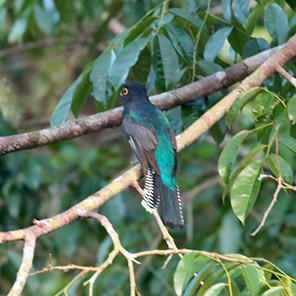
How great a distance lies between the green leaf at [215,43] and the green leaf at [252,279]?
1471 mm

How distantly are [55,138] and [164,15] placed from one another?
106cm

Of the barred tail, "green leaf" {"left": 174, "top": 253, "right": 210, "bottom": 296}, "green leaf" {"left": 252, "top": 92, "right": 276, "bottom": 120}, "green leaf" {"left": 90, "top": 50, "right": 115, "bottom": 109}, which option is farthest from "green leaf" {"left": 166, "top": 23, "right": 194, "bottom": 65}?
"green leaf" {"left": 174, "top": 253, "right": 210, "bottom": 296}

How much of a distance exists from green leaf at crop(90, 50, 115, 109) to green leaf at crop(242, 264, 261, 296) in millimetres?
1298

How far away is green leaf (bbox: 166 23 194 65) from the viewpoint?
2564mm

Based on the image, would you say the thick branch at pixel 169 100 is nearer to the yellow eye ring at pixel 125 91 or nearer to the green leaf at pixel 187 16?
the yellow eye ring at pixel 125 91

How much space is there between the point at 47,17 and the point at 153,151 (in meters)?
2.30

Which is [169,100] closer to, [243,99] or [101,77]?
[101,77]

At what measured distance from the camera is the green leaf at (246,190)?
169 centimetres

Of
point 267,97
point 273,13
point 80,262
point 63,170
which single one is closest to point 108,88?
point 267,97

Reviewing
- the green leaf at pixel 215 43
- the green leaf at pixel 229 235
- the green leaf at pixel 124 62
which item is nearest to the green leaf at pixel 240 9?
the green leaf at pixel 215 43

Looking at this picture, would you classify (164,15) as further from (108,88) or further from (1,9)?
(1,9)

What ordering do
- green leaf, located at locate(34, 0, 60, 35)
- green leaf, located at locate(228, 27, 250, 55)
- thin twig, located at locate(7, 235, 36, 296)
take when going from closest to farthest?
thin twig, located at locate(7, 235, 36, 296)
green leaf, located at locate(228, 27, 250, 55)
green leaf, located at locate(34, 0, 60, 35)

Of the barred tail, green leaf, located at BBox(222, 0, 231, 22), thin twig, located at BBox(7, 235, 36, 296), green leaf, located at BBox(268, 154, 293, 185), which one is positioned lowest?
the barred tail

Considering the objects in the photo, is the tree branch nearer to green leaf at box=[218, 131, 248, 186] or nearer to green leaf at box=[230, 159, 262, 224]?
green leaf at box=[230, 159, 262, 224]
